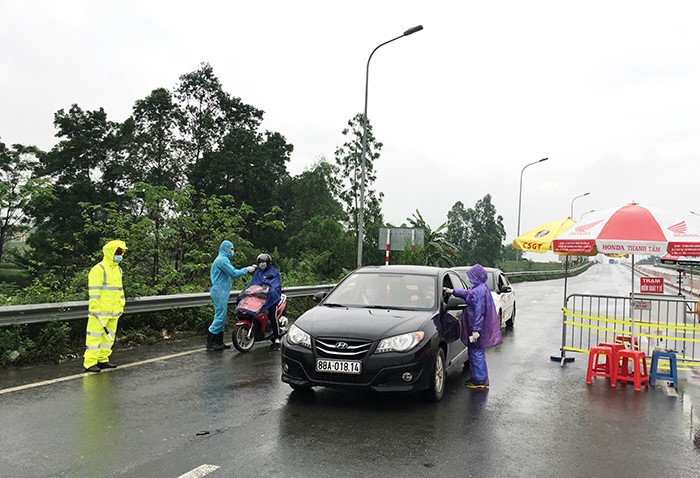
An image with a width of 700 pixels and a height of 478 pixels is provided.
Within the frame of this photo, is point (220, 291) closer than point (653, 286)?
Yes

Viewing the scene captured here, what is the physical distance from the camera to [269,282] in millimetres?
10086

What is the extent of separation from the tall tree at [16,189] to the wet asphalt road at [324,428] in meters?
17.7

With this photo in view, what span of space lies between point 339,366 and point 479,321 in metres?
2.22

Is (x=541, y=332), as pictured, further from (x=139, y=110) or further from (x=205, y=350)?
(x=139, y=110)

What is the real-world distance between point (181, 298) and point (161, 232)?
14.3 feet

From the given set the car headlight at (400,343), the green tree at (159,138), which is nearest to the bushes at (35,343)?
the car headlight at (400,343)

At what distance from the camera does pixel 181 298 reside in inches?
445

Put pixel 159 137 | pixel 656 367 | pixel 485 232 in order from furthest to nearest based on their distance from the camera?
pixel 485 232 < pixel 159 137 < pixel 656 367

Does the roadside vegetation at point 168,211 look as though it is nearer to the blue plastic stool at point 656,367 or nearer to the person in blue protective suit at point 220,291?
the person in blue protective suit at point 220,291

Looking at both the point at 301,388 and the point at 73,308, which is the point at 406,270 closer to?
the point at 301,388

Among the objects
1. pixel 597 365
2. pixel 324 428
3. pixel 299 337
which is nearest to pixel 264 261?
pixel 299 337

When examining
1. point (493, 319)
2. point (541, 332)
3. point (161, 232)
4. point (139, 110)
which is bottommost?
point (541, 332)

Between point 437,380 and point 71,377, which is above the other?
point 437,380

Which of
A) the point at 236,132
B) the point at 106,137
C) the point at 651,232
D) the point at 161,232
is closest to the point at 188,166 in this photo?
the point at 236,132
